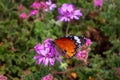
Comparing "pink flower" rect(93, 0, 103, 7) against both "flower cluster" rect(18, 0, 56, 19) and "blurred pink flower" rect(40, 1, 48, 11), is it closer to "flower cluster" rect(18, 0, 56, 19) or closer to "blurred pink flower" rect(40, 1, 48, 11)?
"flower cluster" rect(18, 0, 56, 19)

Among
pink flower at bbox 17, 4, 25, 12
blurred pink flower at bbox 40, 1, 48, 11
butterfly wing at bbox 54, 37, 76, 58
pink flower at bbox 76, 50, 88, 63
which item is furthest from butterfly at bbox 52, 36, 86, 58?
pink flower at bbox 17, 4, 25, 12

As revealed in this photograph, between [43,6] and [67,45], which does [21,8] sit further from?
[67,45]

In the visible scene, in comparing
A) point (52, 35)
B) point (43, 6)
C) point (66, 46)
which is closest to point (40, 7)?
point (43, 6)

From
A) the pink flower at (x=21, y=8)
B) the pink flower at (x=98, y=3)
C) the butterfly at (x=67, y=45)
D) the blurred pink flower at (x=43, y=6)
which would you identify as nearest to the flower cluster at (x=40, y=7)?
the blurred pink flower at (x=43, y=6)

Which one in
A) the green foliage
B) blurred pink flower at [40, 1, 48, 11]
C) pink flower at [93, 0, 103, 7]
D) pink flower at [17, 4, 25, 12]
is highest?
blurred pink flower at [40, 1, 48, 11]

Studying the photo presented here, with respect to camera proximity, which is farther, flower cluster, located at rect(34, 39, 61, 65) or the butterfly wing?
flower cluster, located at rect(34, 39, 61, 65)

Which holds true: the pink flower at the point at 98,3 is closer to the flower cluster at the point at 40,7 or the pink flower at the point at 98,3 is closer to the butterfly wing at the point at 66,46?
the flower cluster at the point at 40,7

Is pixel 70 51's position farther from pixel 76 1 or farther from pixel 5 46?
pixel 76 1
